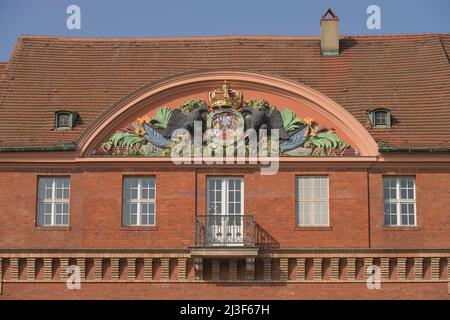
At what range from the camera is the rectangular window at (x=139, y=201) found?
1421 inches

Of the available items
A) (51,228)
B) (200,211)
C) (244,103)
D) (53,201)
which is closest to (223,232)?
(200,211)

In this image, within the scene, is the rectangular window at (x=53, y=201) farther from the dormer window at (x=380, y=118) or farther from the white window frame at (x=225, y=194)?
the dormer window at (x=380, y=118)

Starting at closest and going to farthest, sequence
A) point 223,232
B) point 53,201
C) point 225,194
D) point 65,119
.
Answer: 1. point 223,232
2. point 225,194
3. point 53,201
4. point 65,119

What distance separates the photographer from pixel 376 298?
35.1 m

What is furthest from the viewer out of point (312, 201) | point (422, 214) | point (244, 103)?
point (244, 103)

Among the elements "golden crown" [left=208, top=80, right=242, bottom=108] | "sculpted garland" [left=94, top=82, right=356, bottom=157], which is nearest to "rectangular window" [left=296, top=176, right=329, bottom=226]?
"sculpted garland" [left=94, top=82, right=356, bottom=157]

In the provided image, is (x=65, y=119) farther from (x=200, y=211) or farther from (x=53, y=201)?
(x=200, y=211)

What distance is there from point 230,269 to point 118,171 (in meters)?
4.72

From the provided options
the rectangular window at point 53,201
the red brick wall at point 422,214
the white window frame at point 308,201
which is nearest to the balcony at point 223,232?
the white window frame at point 308,201

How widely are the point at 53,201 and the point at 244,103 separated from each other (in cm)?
679

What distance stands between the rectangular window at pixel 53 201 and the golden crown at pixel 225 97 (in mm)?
5268

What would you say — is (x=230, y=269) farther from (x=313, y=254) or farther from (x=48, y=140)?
(x=48, y=140)

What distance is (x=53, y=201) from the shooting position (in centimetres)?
3638

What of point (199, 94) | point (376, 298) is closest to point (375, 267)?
point (376, 298)
